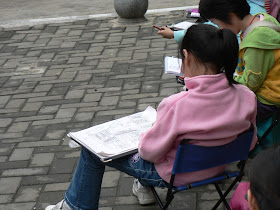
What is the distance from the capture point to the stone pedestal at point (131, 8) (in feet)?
26.4

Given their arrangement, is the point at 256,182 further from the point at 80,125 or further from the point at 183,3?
the point at 183,3

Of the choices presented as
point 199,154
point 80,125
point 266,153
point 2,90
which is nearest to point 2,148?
point 80,125

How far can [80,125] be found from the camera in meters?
5.04

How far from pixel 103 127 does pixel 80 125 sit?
173 cm

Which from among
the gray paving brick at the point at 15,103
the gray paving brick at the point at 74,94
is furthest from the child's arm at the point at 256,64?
the gray paving brick at the point at 15,103

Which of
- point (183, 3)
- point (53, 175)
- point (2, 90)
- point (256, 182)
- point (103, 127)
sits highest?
point (256, 182)

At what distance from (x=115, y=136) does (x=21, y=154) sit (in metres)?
1.61

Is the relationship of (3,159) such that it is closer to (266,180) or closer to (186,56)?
(186,56)

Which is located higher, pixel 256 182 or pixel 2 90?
pixel 256 182

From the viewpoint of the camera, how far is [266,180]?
1.68 metres

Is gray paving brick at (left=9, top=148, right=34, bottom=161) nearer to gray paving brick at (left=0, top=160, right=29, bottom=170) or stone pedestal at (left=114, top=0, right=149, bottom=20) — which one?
gray paving brick at (left=0, top=160, right=29, bottom=170)

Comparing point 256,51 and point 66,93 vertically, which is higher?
point 256,51

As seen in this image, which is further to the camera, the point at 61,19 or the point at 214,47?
the point at 61,19

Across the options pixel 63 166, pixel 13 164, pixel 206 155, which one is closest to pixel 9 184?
pixel 13 164
